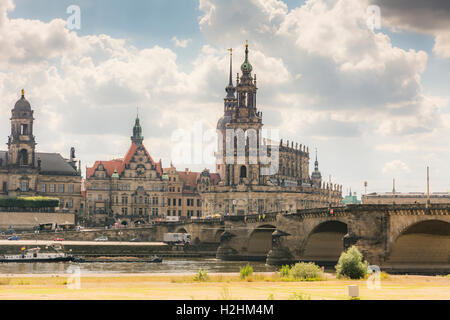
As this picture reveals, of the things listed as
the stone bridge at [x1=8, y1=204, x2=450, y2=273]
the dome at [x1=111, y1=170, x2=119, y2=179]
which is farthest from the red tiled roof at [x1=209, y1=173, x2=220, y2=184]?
the stone bridge at [x1=8, y1=204, x2=450, y2=273]

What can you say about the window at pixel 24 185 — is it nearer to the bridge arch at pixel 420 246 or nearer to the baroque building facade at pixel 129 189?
the baroque building facade at pixel 129 189

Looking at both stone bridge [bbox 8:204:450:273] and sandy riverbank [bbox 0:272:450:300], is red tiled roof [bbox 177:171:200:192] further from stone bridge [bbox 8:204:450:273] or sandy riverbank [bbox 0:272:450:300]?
sandy riverbank [bbox 0:272:450:300]

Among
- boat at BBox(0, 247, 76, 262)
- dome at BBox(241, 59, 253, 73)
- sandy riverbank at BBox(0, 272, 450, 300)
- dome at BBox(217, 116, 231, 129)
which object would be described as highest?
dome at BBox(241, 59, 253, 73)

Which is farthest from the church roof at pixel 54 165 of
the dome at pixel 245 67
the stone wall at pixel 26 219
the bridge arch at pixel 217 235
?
the bridge arch at pixel 217 235

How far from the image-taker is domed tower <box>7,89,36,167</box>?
143000mm

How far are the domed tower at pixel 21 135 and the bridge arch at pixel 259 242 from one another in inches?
2106

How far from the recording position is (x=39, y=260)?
291ft

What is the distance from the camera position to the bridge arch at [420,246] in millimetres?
69625

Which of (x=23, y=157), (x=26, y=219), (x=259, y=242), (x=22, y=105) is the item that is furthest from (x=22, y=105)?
(x=259, y=242)
